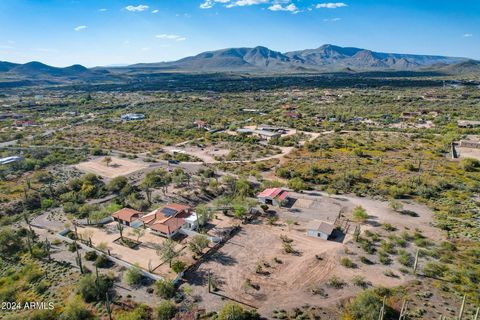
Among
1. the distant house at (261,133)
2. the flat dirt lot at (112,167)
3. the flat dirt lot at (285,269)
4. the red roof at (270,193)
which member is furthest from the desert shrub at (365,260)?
the distant house at (261,133)

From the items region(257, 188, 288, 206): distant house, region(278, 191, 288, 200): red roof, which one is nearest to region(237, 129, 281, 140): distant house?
region(278, 191, 288, 200): red roof

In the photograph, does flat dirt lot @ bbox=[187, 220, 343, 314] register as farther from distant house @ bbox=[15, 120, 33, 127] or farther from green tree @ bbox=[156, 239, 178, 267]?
distant house @ bbox=[15, 120, 33, 127]

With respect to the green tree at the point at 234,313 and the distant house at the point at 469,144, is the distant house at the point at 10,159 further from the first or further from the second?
the distant house at the point at 469,144

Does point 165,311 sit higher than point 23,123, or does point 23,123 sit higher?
point 23,123

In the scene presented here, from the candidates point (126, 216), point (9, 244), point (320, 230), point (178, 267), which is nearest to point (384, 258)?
point (320, 230)

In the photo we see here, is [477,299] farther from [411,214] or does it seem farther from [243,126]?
[243,126]

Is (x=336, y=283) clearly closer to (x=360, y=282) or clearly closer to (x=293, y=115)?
Result: (x=360, y=282)
